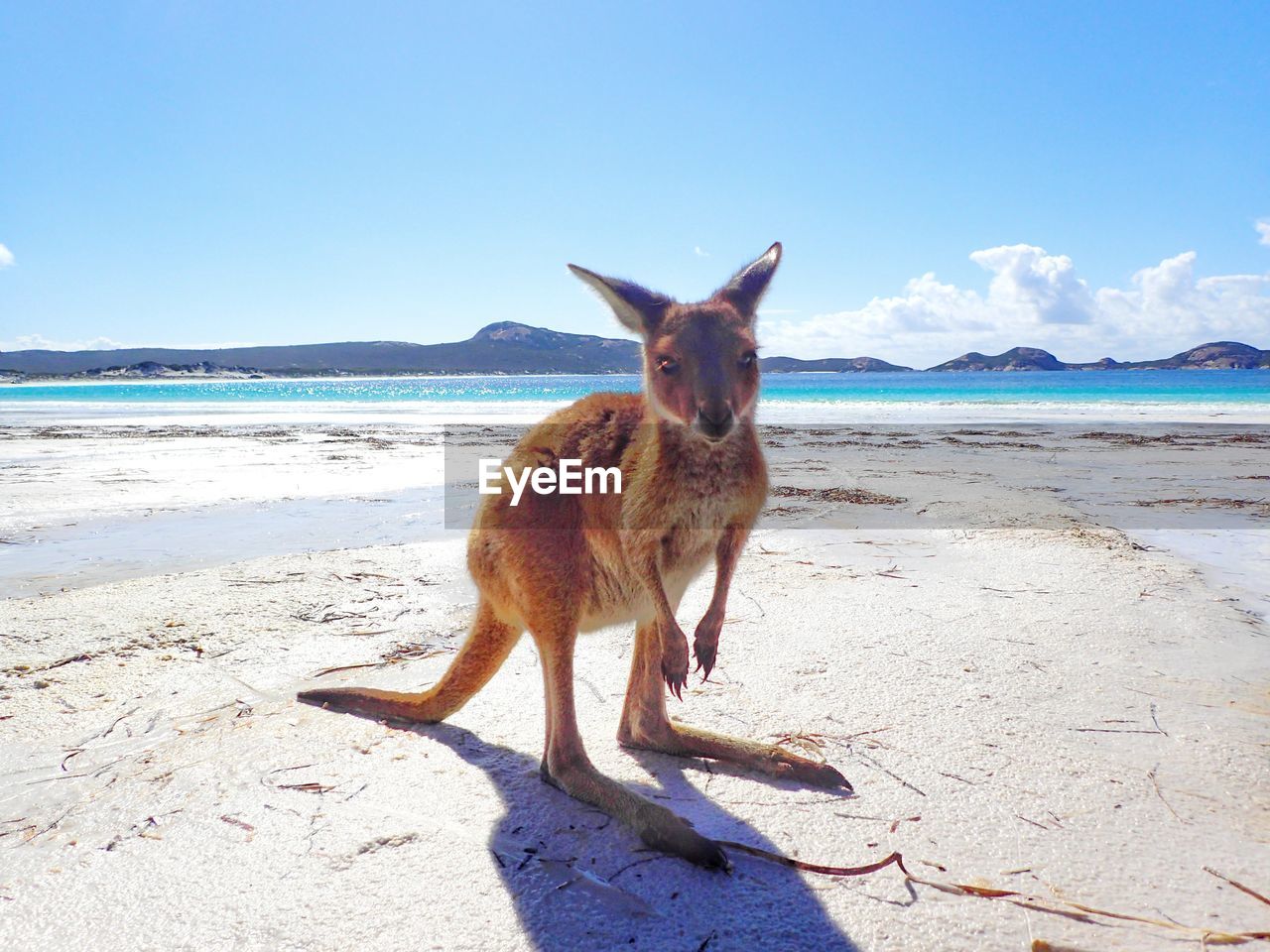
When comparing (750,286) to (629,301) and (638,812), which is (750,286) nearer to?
(629,301)

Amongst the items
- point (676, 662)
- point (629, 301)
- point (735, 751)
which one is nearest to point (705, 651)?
point (676, 662)

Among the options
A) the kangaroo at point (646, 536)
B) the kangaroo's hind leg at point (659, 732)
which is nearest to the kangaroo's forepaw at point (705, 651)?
the kangaroo at point (646, 536)

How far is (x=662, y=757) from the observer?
6.77 ft

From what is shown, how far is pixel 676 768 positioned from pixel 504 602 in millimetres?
622

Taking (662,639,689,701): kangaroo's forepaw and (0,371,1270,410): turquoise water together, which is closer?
(662,639,689,701): kangaroo's forepaw

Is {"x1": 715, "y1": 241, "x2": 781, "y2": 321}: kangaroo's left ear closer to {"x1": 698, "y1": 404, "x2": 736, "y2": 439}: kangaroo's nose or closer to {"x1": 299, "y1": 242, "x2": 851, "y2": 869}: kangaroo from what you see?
{"x1": 299, "y1": 242, "x2": 851, "y2": 869}: kangaroo

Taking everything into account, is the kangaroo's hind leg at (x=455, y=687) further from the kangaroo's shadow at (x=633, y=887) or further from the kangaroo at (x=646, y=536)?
the kangaroo's shadow at (x=633, y=887)

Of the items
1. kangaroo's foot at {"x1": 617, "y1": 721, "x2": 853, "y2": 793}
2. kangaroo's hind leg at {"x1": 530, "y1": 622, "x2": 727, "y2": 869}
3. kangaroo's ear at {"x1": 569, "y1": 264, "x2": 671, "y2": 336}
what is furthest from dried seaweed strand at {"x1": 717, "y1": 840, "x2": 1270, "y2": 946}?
kangaroo's ear at {"x1": 569, "y1": 264, "x2": 671, "y2": 336}

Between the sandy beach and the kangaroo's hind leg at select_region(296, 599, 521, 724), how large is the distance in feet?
0.24

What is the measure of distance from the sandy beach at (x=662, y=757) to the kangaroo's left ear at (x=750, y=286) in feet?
3.88

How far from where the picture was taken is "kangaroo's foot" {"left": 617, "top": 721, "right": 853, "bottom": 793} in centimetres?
186

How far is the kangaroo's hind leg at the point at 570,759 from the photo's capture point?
5.48 feet

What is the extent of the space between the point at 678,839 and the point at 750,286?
140cm

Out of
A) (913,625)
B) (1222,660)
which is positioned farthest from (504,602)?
(1222,660)
